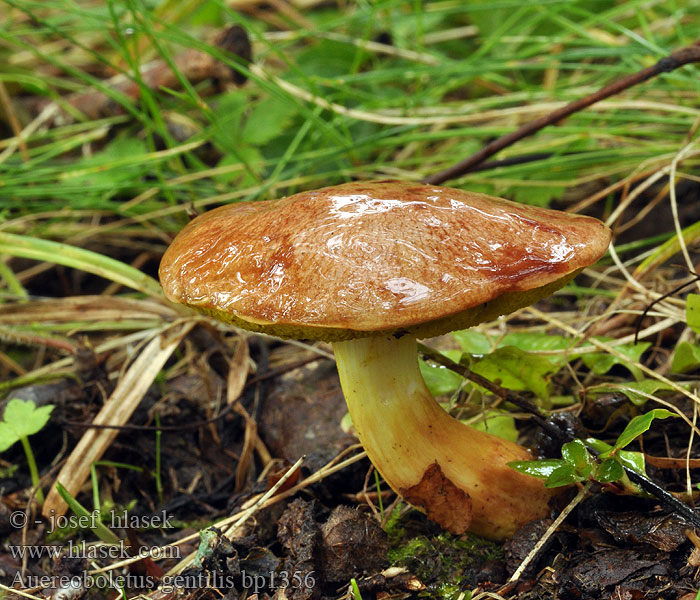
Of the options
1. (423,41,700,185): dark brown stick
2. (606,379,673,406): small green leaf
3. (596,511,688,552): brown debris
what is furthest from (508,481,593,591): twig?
(423,41,700,185): dark brown stick

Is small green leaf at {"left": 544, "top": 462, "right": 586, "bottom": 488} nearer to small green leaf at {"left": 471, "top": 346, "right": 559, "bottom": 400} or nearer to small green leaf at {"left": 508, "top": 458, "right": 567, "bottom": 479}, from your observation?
small green leaf at {"left": 508, "top": 458, "right": 567, "bottom": 479}

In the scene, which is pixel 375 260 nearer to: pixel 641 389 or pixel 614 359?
pixel 641 389

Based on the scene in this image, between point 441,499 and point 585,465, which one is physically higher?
point 585,465

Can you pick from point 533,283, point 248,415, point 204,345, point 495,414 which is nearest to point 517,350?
point 495,414

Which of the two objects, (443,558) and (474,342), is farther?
(474,342)

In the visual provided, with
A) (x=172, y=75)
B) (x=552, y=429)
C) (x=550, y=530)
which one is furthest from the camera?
(x=172, y=75)

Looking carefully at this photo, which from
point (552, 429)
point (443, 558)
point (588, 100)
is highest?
point (588, 100)

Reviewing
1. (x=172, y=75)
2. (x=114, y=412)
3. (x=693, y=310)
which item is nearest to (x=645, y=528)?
(x=693, y=310)

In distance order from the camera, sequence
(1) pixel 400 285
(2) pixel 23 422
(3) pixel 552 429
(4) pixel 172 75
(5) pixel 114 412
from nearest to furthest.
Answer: (1) pixel 400 285, (3) pixel 552 429, (2) pixel 23 422, (5) pixel 114 412, (4) pixel 172 75

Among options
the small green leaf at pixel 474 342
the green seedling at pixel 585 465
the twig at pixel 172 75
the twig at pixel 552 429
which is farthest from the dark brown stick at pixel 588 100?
the twig at pixel 172 75
